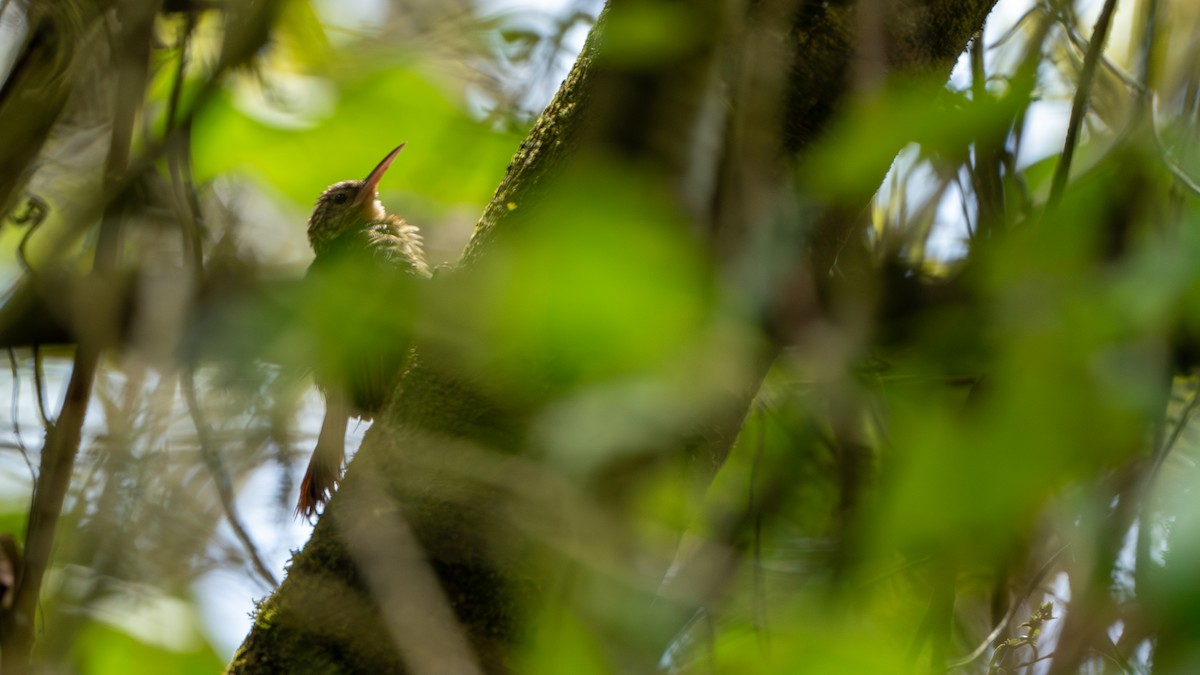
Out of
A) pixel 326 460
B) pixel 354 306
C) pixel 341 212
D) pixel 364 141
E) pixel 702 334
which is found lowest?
pixel 702 334

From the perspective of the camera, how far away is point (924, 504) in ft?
2.34

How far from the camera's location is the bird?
1.30 meters

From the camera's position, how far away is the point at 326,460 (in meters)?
2.19

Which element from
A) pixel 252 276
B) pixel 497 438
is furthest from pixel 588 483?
pixel 252 276

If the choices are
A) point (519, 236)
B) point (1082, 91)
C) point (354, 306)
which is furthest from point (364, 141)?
point (1082, 91)

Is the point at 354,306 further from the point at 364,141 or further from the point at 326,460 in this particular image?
the point at 326,460

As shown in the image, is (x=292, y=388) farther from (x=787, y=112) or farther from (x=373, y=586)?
(x=787, y=112)

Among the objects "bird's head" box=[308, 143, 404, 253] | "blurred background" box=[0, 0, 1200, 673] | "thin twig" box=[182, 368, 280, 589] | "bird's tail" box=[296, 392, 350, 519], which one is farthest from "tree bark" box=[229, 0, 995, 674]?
"bird's head" box=[308, 143, 404, 253]

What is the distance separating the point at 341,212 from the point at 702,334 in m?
2.48

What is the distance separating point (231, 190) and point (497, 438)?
162cm

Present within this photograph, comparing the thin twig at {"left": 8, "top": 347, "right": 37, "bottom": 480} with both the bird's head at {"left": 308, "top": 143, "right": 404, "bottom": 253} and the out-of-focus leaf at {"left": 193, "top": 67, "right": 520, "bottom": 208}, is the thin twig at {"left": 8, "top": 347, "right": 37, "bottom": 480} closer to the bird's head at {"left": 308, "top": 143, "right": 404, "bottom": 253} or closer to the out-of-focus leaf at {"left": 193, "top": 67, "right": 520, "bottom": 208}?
the out-of-focus leaf at {"left": 193, "top": 67, "right": 520, "bottom": 208}

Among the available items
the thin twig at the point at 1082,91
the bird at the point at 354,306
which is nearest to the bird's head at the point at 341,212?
the bird at the point at 354,306

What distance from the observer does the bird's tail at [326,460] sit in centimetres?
217

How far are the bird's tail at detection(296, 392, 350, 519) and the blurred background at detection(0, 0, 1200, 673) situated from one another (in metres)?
0.07
